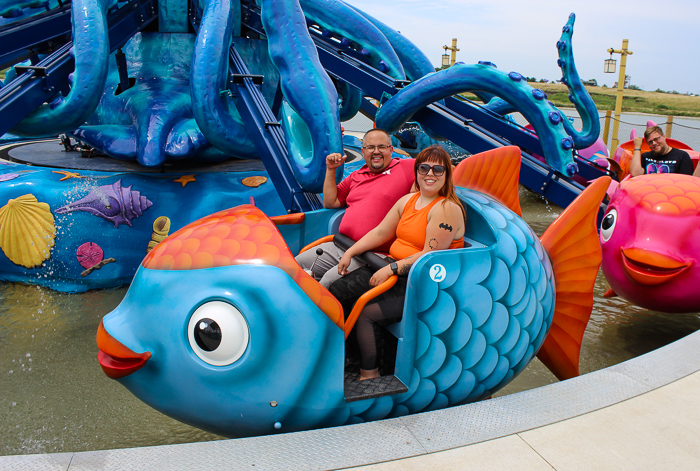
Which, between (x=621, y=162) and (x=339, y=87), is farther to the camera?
(x=339, y=87)

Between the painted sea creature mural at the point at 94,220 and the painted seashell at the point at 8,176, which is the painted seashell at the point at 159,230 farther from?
the painted seashell at the point at 8,176

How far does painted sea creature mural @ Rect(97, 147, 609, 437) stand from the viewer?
185cm

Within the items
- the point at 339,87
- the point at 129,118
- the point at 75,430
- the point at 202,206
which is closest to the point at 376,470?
the point at 75,430

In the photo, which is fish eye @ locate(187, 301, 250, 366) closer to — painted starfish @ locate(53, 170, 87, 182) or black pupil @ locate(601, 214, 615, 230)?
black pupil @ locate(601, 214, 615, 230)

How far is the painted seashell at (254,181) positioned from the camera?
5475 mm

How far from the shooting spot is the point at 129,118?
5.77 metres

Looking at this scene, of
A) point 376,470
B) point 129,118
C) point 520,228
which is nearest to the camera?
point 376,470

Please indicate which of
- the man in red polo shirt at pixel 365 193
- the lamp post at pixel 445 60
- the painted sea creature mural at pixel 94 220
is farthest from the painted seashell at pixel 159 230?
the lamp post at pixel 445 60

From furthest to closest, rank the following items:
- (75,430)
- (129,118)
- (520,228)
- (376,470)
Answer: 1. (129,118)
2. (75,430)
3. (520,228)
4. (376,470)

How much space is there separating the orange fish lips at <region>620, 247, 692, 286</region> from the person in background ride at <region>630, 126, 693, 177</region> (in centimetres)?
166

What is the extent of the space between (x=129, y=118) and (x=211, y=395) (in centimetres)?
472

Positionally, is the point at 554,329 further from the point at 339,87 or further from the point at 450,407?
the point at 339,87

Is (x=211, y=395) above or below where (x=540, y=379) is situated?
above

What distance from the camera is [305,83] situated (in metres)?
3.50
